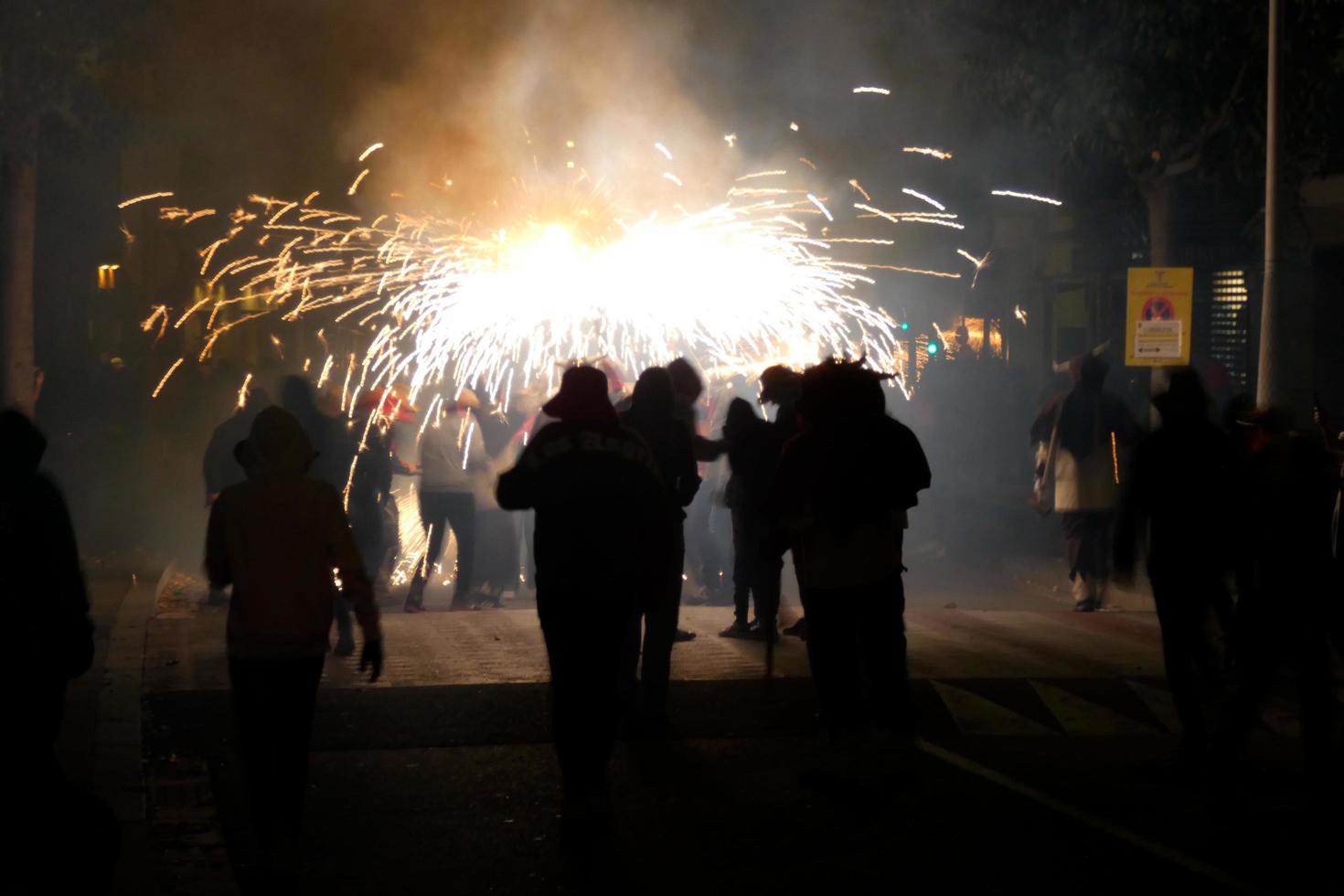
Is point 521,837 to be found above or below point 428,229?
below

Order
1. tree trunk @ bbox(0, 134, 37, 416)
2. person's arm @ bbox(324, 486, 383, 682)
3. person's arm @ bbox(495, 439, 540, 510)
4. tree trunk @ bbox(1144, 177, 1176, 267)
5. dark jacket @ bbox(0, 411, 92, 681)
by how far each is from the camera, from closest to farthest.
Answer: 1. dark jacket @ bbox(0, 411, 92, 681)
2. person's arm @ bbox(324, 486, 383, 682)
3. person's arm @ bbox(495, 439, 540, 510)
4. tree trunk @ bbox(1144, 177, 1176, 267)
5. tree trunk @ bbox(0, 134, 37, 416)

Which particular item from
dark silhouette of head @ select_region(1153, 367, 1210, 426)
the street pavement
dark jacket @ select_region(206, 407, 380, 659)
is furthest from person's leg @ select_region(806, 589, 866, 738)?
dark jacket @ select_region(206, 407, 380, 659)

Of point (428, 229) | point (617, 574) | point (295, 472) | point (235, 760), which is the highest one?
point (428, 229)

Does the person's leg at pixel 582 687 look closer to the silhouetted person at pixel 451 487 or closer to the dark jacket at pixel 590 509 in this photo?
the dark jacket at pixel 590 509

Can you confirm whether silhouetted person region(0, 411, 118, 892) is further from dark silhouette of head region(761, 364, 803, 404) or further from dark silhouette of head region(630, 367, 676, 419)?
dark silhouette of head region(761, 364, 803, 404)

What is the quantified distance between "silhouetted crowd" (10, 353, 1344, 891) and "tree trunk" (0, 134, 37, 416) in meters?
14.6

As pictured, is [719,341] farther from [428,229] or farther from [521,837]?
[521,837]

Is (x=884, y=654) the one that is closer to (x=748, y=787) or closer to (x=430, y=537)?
(x=748, y=787)

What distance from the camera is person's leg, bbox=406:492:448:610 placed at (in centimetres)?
1213

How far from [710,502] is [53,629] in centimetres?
860

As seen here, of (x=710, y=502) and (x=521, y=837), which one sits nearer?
(x=521, y=837)

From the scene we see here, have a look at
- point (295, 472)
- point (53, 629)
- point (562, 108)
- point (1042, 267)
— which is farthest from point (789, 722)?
point (1042, 267)

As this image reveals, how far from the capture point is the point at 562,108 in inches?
664

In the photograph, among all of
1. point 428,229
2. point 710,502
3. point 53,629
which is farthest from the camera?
point 428,229
